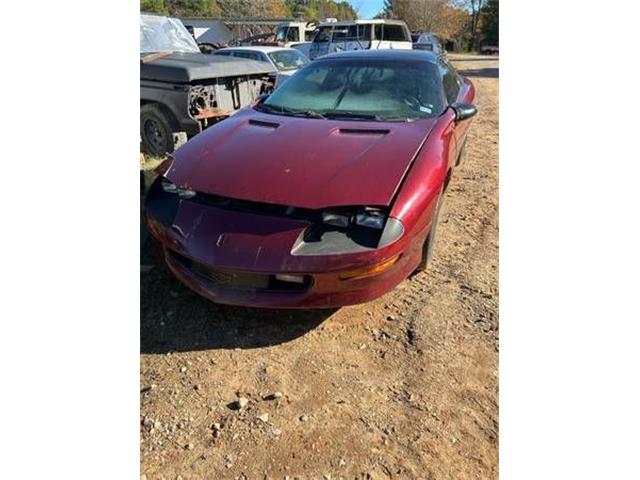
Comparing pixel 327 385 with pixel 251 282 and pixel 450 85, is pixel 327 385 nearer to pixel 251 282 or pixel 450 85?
pixel 251 282

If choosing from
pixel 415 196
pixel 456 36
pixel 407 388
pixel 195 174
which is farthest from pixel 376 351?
pixel 456 36

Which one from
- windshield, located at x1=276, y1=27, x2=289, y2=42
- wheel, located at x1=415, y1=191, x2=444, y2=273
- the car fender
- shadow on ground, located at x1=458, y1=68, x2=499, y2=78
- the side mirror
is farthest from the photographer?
windshield, located at x1=276, y1=27, x2=289, y2=42

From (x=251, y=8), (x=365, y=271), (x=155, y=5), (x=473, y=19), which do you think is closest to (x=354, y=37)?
(x=365, y=271)

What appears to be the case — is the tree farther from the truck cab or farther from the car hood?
the car hood

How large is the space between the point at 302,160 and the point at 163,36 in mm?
5833

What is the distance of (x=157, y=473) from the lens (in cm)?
182

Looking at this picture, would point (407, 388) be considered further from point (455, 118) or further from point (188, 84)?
point (188, 84)

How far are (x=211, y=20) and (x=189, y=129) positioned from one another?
112 ft

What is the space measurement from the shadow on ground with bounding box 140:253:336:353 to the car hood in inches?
26.6

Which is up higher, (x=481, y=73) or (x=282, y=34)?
(x=282, y=34)

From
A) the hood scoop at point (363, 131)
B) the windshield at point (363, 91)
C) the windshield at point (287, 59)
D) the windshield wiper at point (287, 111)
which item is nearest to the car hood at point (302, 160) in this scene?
the hood scoop at point (363, 131)

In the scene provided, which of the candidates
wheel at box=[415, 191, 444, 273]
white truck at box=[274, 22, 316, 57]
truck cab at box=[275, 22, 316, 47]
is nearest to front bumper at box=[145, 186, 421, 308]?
wheel at box=[415, 191, 444, 273]

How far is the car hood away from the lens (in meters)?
2.41

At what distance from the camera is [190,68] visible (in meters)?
5.43
